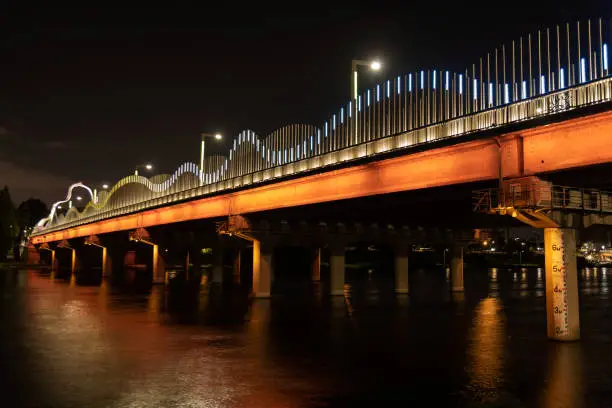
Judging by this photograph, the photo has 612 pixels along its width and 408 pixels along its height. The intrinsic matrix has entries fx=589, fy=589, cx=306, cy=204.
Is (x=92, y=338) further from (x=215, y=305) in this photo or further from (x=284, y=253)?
(x=284, y=253)

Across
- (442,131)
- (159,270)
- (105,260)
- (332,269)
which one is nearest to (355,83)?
(442,131)

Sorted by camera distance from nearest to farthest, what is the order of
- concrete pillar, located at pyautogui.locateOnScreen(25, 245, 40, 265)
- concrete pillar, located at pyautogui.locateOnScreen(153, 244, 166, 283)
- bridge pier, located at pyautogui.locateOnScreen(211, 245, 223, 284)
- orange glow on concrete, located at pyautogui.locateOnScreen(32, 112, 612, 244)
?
orange glow on concrete, located at pyautogui.locateOnScreen(32, 112, 612, 244) < concrete pillar, located at pyautogui.locateOnScreen(153, 244, 166, 283) < bridge pier, located at pyautogui.locateOnScreen(211, 245, 223, 284) < concrete pillar, located at pyautogui.locateOnScreen(25, 245, 40, 265)

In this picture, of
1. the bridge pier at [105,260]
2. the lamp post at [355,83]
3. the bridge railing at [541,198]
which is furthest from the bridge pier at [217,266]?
the bridge railing at [541,198]

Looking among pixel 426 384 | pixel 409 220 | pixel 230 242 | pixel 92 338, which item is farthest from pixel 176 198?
pixel 426 384

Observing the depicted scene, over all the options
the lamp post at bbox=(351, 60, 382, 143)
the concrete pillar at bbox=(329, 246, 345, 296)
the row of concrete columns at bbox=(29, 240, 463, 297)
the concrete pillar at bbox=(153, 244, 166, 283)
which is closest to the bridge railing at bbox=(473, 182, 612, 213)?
the lamp post at bbox=(351, 60, 382, 143)

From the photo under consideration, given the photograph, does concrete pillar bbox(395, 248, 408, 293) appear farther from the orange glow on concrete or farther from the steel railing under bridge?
the steel railing under bridge

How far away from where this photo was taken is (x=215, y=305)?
47531 millimetres

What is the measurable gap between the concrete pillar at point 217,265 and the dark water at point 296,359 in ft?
122

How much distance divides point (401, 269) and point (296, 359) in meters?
41.2

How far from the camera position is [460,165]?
28.2 meters

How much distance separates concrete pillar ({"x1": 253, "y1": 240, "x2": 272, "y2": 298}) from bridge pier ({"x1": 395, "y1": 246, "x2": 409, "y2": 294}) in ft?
50.0

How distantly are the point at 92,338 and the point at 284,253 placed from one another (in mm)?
125281

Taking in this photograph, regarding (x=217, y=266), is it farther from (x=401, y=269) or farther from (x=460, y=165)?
(x=460, y=165)

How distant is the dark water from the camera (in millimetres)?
16609
